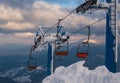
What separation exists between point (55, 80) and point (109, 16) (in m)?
6.09

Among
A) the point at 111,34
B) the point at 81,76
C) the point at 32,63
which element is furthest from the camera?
the point at 32,63

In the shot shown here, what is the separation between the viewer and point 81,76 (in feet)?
59.1

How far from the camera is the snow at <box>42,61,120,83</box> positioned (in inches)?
679

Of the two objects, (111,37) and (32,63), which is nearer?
(111,37)

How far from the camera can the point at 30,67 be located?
34.2m

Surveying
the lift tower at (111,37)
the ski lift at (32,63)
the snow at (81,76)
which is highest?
the lift tower at (111,37)

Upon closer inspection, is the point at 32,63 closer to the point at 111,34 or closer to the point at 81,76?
the point at 111,34

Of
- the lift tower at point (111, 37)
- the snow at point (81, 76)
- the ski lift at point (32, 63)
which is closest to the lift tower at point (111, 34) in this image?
the lift tower at point (111, 37)

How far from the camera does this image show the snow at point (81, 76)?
17.2 m

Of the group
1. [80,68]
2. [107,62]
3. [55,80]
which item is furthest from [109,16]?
[55,80]

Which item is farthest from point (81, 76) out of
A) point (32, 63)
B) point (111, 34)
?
point (32, 63)

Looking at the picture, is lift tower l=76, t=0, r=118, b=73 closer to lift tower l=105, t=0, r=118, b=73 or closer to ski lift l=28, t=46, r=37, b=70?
lift tower l=105, t=0, r=118, b=73

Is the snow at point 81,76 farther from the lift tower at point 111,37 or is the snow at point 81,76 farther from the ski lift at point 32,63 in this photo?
the ski lift at point 32,63

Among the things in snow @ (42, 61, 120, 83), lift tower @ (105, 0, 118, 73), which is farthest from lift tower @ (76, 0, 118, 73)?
snow @ (42, 61, 120, 83)
